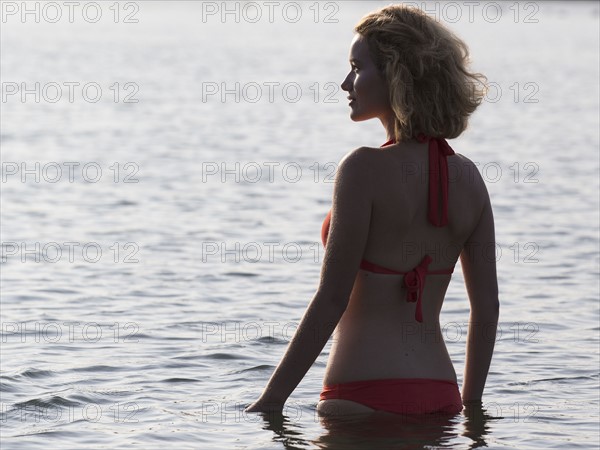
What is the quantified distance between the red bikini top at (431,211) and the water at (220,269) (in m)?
0.55

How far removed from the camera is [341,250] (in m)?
4.20

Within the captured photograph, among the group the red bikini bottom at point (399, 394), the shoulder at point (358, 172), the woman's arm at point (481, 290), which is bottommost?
the red bikini bottom at point (399, 394)

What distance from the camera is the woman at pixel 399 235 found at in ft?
13.8

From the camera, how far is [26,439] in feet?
18.2

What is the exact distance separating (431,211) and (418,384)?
24.9 inches

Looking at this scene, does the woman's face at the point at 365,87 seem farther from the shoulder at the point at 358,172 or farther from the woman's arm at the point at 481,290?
the woman's arm at the point at 481,290

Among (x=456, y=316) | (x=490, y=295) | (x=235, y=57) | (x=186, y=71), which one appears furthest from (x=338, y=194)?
(x=235, y=57)

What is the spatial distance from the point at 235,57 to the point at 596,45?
16.7 meters

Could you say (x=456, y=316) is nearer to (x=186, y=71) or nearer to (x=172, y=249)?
(x=172, y=249)

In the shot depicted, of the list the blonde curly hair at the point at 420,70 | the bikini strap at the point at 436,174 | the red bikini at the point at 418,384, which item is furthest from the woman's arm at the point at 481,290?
the blonde curly hair at the point at 420,70

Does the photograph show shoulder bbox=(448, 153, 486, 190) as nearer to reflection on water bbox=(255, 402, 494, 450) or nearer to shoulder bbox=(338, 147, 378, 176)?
shoulder bbox=(338, 147, 378, 176)

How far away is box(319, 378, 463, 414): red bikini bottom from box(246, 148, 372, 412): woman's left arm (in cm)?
30

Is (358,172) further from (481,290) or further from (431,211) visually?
(481,290)

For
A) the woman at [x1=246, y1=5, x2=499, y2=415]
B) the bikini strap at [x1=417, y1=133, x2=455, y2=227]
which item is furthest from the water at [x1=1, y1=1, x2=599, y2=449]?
the bikini strap at [x1=417, y1=133, x2=455, y2=227]
